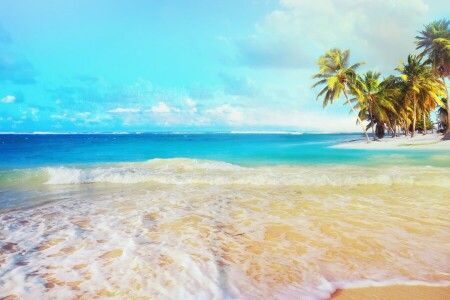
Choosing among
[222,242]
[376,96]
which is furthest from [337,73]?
[222,242]

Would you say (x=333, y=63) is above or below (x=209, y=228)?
above

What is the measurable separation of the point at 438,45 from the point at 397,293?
42.5 metres

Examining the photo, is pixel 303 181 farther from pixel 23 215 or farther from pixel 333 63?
pixel 333 63

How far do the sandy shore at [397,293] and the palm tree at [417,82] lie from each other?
44.2 m

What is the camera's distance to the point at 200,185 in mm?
11000

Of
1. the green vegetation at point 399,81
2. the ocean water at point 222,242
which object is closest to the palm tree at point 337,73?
the green vegetation at point 399,81

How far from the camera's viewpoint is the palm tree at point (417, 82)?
40.7 metres

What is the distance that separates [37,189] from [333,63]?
118 ft

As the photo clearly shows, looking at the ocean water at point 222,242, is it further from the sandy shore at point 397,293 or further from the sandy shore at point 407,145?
the sandy shore at point 407,145

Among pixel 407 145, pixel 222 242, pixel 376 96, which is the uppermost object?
pixel 376 96

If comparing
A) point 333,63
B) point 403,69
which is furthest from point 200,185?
point 403,69

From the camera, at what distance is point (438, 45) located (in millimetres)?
35562

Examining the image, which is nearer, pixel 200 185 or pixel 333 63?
pixel 200 185

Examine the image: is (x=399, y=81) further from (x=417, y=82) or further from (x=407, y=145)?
(x=407, y=145)
